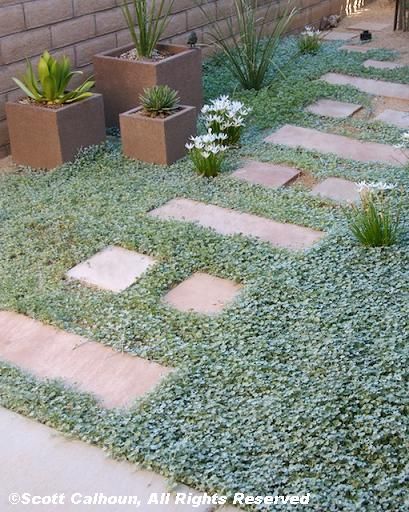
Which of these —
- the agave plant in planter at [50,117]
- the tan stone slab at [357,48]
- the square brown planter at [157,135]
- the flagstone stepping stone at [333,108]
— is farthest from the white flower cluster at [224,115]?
the tan stone slab at [357,48]

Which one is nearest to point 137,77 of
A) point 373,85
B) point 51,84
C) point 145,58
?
point 145,58

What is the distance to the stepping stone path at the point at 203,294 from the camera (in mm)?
2994

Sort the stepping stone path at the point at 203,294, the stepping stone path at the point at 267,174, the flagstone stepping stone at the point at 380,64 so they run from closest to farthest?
1. the stepping stone path at the point at 203,294
2. the stepping stone path at the point at 267,174
3. the flagstone stepping stone at the point at 380,64

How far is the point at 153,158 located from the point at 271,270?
4.79 ft

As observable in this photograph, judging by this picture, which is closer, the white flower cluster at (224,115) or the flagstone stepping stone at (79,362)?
the flagstone stepping stone at (79,362)

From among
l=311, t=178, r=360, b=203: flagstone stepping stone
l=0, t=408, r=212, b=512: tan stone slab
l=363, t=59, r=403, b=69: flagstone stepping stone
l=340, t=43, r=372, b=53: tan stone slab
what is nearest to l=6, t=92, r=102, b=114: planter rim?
l=311, t=178, r=360, b=203: flagstone stepping stone

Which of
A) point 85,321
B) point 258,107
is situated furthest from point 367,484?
point 258,107

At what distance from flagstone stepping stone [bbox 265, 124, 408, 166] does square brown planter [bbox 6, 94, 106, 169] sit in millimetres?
1050

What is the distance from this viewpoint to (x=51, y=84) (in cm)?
435

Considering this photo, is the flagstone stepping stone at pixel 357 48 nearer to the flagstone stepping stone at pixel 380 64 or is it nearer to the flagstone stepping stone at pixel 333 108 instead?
the flagstone stepping stone at pixel 380 64

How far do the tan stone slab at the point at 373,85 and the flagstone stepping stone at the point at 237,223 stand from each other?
2.17 meters

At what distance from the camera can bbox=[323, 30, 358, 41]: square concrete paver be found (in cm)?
704

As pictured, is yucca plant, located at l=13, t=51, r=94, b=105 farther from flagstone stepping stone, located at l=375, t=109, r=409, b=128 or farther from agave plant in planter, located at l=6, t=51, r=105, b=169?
flagstone stepping stone, located at l=375, t=109, r=409, b=128

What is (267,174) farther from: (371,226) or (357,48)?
(357,48)
